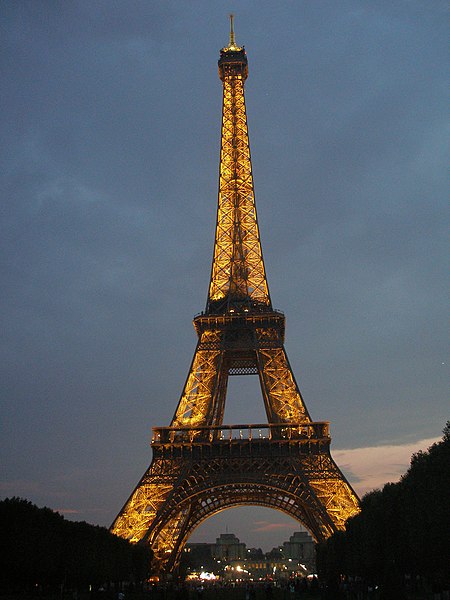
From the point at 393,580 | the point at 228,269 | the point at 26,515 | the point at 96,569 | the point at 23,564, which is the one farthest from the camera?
the point at 228,269

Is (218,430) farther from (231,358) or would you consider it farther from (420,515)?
(420,515)

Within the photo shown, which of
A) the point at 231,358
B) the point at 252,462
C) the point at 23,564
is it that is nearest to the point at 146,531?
the point at 252,462

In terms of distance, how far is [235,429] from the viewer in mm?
64812

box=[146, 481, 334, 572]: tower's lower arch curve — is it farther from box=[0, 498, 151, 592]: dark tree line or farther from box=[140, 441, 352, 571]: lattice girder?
box=[0, 498, 151, 592]: dark tree line

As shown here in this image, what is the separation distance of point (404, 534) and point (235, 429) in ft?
74.3

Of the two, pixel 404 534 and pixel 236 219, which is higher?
pixel 236 219

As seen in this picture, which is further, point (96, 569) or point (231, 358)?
point (231, 358)

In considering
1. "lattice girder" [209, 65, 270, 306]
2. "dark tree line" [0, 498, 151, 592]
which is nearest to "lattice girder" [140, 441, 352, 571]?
"dark tree line" [0, 498, 151, 592]

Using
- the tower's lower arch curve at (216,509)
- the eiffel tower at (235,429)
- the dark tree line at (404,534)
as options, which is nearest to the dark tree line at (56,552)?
the eiffel tower at (235,429)

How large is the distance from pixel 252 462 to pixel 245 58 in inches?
1772

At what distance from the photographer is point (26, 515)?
4838cm

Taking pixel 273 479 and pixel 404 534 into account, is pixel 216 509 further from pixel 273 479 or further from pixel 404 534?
pixel 404 534

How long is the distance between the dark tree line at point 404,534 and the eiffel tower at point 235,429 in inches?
147

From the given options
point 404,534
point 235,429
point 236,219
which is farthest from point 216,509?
point 404,534
